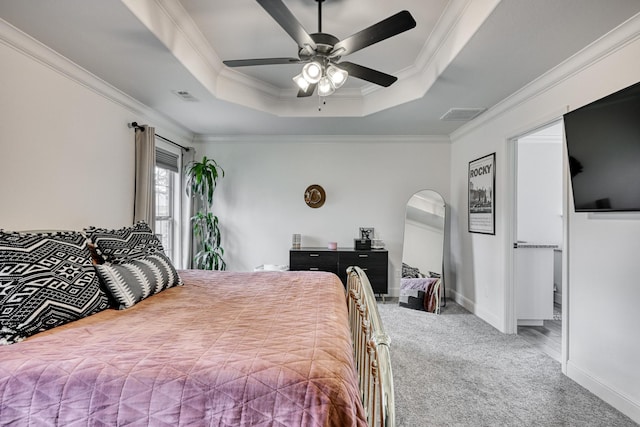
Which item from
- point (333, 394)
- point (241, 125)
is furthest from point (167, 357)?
point (241, 125)

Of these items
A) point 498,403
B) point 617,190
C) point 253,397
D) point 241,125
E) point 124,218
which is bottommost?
point 498,403

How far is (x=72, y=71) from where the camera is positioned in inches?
104

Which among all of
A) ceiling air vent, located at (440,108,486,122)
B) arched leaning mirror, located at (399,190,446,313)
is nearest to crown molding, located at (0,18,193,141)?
ceiling air vent, located at (440,108,486,122)

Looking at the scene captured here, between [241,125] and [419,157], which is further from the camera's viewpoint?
[419,157]

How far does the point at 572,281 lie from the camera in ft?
8.56

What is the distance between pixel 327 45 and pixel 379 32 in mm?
351

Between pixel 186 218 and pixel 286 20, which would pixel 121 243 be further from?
pixel 186 218

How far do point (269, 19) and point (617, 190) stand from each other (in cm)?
268

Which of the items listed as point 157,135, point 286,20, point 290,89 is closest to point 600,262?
point 286,20

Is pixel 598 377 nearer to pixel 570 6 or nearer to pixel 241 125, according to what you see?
pixel 570 6

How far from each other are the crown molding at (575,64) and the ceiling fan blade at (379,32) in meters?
1.42

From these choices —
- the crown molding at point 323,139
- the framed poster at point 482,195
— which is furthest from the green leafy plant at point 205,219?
the framed poster at point 482,195

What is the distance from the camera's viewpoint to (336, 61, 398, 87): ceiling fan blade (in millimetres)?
2367

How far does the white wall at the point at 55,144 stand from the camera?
2.20 m
